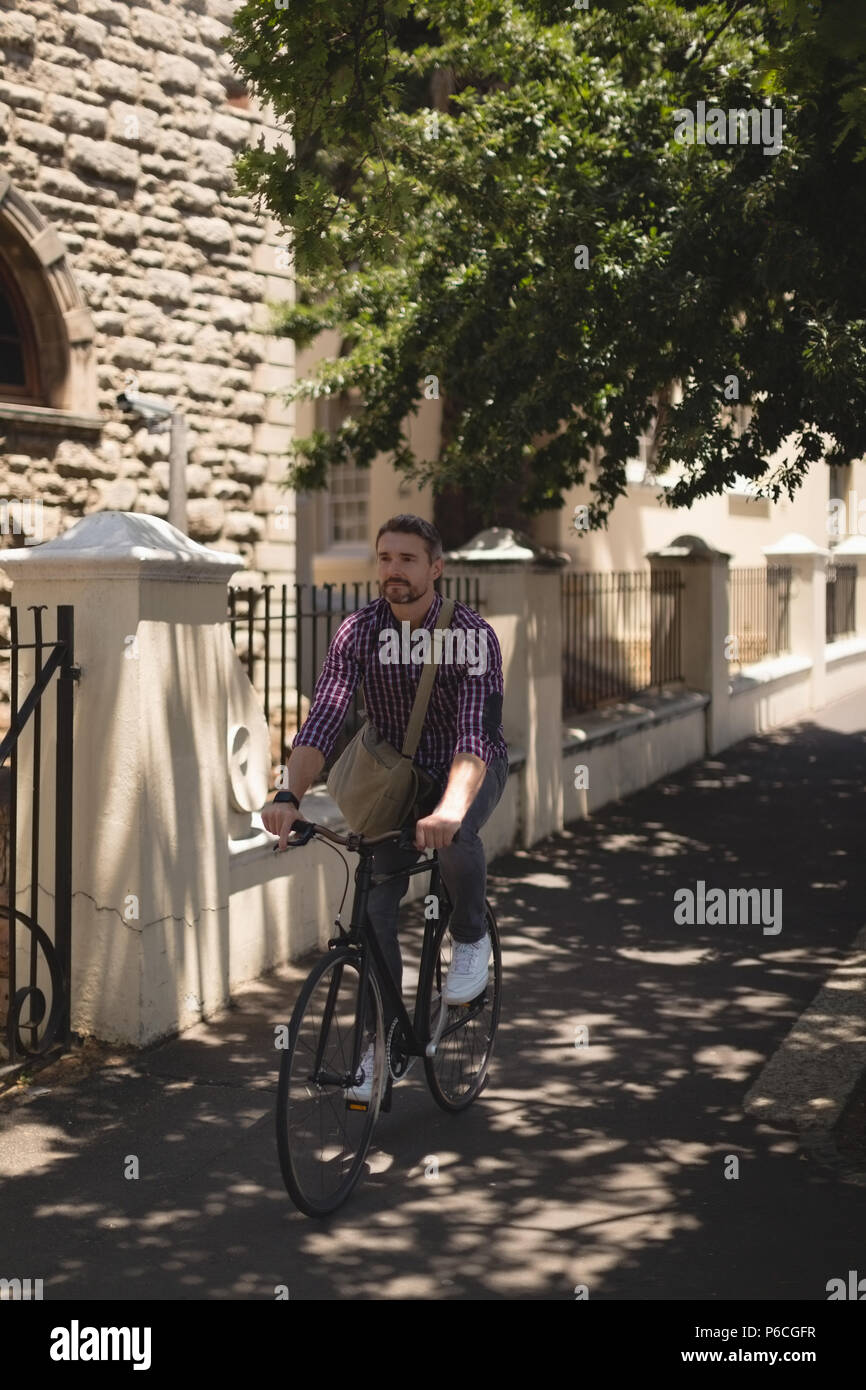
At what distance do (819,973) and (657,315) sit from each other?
396 centimetres

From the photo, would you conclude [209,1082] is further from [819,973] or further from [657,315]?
[657,315]

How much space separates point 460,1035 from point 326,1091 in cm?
96

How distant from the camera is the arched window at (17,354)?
38.9ft

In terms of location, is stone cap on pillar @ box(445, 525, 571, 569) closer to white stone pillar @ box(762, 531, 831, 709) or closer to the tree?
the tree

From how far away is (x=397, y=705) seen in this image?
508cm

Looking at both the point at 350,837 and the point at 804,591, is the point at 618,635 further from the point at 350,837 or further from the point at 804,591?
the point at 350,837

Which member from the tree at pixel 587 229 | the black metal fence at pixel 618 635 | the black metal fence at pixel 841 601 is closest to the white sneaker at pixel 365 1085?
the tree at pixel 587 229

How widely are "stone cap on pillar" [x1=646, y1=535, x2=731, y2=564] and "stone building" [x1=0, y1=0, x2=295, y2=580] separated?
3995 mm

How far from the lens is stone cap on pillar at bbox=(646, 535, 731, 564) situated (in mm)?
15195

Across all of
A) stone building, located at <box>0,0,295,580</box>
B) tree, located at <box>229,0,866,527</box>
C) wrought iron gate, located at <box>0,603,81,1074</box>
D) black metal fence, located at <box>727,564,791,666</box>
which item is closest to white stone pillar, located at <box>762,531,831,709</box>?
black metal fence, located at <box>727,564,791,666</box>

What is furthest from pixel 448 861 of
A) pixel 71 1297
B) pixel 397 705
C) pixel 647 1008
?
pixel 647 1008

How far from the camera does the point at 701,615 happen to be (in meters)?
15.2

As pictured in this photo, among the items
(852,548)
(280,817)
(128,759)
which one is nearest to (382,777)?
(280,817)

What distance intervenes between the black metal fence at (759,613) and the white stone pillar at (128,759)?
1040 centimetres
